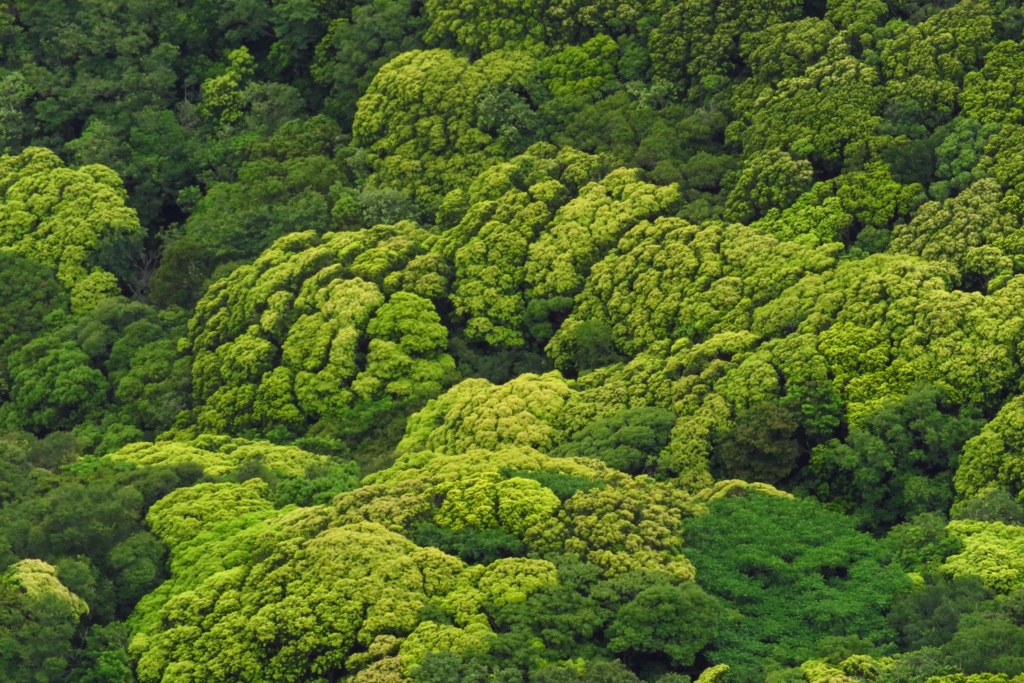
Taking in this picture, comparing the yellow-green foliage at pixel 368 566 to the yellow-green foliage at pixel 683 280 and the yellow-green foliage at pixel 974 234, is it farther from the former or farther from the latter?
the yellow-green foliage at pixel 974 234

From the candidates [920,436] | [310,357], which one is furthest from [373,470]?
[920,436]

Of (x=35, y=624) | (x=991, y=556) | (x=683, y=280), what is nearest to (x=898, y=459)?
(x=991, y=556)

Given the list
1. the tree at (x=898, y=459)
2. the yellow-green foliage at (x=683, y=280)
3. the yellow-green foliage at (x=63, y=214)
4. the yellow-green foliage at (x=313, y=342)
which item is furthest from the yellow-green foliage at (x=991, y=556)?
the yellow-green foliage at (x=63, y=214)

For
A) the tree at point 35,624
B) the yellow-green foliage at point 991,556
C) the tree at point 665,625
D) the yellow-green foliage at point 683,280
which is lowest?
the tree at point 35,624

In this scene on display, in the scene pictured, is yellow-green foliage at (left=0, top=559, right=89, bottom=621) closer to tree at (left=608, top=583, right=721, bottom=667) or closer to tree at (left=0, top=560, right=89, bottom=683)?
tree at (left=0, top=560, right=89, bottom=683)

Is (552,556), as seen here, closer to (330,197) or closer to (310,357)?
(310,357)
